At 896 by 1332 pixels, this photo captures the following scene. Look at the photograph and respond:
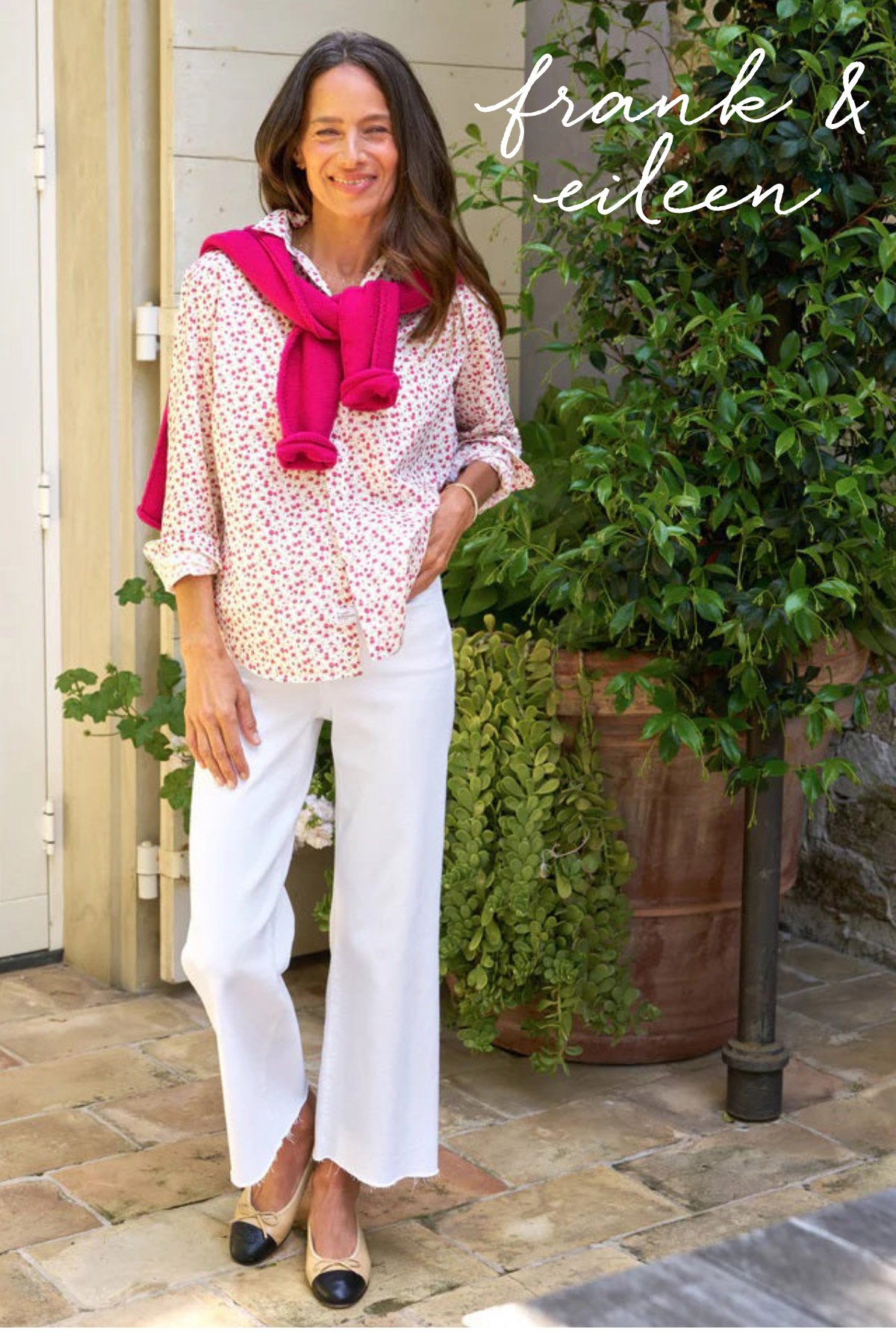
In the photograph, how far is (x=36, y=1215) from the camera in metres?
2.46

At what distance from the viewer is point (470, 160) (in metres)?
3.37

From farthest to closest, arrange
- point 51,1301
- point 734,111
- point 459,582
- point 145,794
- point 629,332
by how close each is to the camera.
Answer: point 145,794, point 459,582, point 629,332, point 734,111, point 51,1301

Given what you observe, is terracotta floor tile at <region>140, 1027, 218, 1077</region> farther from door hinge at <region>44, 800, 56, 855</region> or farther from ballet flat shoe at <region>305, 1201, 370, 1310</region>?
ballet flat shoe at <region>305, 1201, 370, 1310</region>

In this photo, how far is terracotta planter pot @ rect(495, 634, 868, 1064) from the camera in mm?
2850

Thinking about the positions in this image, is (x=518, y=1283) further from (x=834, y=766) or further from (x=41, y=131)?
(x=41, y=131)

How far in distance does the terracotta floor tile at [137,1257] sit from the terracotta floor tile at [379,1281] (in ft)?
0.21

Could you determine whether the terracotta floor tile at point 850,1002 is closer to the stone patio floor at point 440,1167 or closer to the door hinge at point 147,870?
the stone patio floor at point 440,1167

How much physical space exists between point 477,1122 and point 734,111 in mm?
1625

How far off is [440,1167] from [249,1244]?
1.33 ft

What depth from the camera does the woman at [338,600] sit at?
208cm

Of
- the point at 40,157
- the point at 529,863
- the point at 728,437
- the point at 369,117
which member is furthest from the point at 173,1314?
the point at 40,157

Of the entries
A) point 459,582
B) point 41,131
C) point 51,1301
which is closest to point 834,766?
point 459,582

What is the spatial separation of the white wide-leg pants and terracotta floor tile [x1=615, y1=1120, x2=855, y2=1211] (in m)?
0.48

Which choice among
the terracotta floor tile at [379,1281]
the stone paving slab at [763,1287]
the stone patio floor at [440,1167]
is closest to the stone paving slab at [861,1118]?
the stone patio floor at [440,1167]
